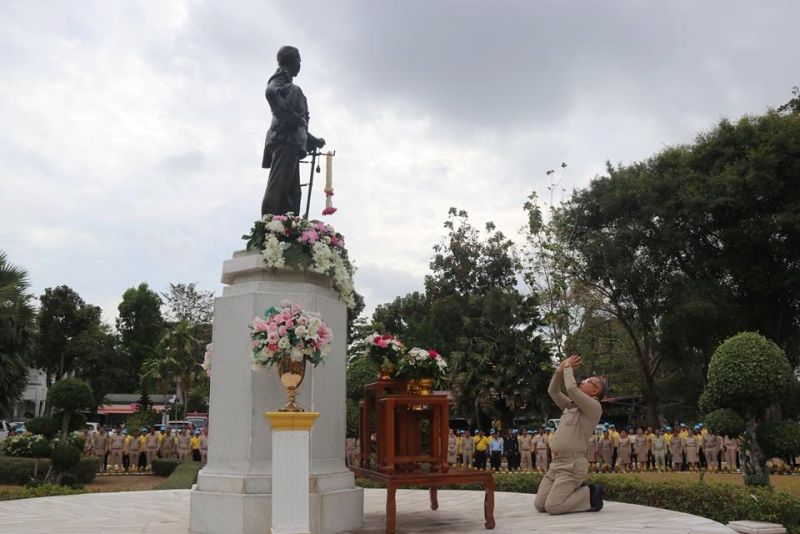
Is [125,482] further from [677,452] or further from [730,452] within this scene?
[730,452]

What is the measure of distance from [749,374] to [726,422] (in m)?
0.93

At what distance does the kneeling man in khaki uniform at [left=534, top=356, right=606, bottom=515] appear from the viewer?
7.88 metres

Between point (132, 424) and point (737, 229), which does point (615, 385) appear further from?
point (132, 424)

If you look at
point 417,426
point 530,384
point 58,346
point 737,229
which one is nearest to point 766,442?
point 417,426

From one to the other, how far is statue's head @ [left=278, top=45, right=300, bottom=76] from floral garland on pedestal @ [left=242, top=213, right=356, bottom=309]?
6.88 ft

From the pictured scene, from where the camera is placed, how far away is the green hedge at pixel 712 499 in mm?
8141

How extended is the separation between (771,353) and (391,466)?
Result: 727 cm

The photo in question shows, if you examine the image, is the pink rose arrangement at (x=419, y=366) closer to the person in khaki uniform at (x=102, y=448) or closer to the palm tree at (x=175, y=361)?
the person in khaki uniform at (x=102, y=448)

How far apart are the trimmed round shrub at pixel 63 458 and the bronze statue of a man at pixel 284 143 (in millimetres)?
14345

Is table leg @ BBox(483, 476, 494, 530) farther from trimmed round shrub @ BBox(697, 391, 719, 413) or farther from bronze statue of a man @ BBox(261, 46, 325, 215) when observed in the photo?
trimmed round shrub @ BBox(697, 391, 719, 413)

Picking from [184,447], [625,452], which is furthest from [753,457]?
[184,447]

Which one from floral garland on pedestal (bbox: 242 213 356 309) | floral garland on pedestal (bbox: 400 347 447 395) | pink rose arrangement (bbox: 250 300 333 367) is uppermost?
floral garland on pedestal (bbox: 242 213 356 309)

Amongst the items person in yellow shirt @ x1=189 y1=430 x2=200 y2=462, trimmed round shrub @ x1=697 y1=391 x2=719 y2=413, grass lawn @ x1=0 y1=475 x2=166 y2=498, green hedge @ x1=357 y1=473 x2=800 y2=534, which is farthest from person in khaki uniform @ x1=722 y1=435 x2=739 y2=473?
person in yellow shirt @ x1=189 y1=430 x2=200 y2=462

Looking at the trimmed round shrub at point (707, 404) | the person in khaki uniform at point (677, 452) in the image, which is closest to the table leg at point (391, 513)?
the trimmed round shrub at point (707, 404)
